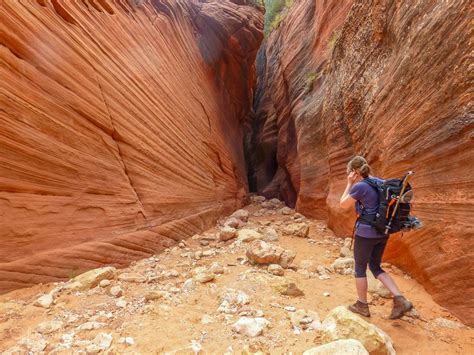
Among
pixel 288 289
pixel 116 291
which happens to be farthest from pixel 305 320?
pixel 116 291

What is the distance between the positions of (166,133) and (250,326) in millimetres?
5291

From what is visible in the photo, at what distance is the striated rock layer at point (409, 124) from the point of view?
355 cm

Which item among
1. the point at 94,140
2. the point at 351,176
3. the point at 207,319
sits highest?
the point at 94,140

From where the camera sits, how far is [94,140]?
5172mm

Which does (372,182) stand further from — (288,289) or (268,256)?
(268,256)

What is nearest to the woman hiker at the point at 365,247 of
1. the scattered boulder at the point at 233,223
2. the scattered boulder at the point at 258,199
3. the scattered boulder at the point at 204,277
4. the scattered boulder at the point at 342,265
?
the scattered boulder at the point at 342,265

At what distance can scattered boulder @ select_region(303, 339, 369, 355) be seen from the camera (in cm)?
234

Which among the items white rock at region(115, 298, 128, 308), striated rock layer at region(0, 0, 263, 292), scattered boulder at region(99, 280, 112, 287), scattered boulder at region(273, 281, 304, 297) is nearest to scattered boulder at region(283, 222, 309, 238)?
striated rock layer at region(0, 0, 263, 292)

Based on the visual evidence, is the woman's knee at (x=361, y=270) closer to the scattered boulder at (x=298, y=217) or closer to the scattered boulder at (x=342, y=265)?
the scattered boulder at (x=342, y=265)

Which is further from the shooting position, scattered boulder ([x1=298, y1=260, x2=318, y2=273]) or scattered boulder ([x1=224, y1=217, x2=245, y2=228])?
scattered boulder ([x1=224, y1=217, x2=245, y2=228])

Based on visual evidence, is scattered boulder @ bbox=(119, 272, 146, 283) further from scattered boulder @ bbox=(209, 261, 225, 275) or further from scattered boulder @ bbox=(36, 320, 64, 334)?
scattered boulder @ bbox=(36, 320, 64, 334)

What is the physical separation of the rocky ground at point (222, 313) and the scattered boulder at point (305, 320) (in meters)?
0.01

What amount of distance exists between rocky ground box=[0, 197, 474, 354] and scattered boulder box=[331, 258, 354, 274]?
0.06 ft

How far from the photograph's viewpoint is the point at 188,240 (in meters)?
6.80
